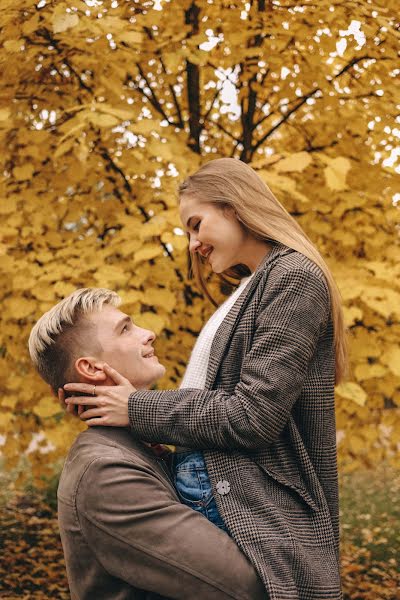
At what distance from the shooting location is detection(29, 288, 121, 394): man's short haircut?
189 cm

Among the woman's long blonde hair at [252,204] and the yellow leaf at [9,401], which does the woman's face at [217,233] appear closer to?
the woman's long blonde hair at [252,204]

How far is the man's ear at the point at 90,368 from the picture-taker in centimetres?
186

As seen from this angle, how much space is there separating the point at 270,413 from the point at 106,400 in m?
0.43

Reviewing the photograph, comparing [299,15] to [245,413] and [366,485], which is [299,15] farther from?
[366,485]

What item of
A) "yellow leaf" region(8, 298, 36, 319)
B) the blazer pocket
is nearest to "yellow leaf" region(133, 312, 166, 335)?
"yellow leaf" region(8, 298, 36, 319)

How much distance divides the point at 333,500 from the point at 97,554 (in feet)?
1.99

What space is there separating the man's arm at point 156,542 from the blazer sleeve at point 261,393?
0.49ft

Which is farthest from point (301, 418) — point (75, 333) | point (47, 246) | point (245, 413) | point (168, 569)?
point (47, 246)

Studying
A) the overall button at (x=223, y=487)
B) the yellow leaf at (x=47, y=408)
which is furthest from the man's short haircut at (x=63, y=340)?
the yellow leaf at (x=47, y=408)

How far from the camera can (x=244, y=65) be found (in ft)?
13.5

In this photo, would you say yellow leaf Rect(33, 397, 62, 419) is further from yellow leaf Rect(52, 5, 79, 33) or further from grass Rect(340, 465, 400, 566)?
grass Rect(340, 465, 400, 566)

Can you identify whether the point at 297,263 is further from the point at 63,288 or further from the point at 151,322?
the point at 63,288

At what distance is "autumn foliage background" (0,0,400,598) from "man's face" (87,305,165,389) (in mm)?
1105

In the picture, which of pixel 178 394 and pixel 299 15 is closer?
pixel 178 394
